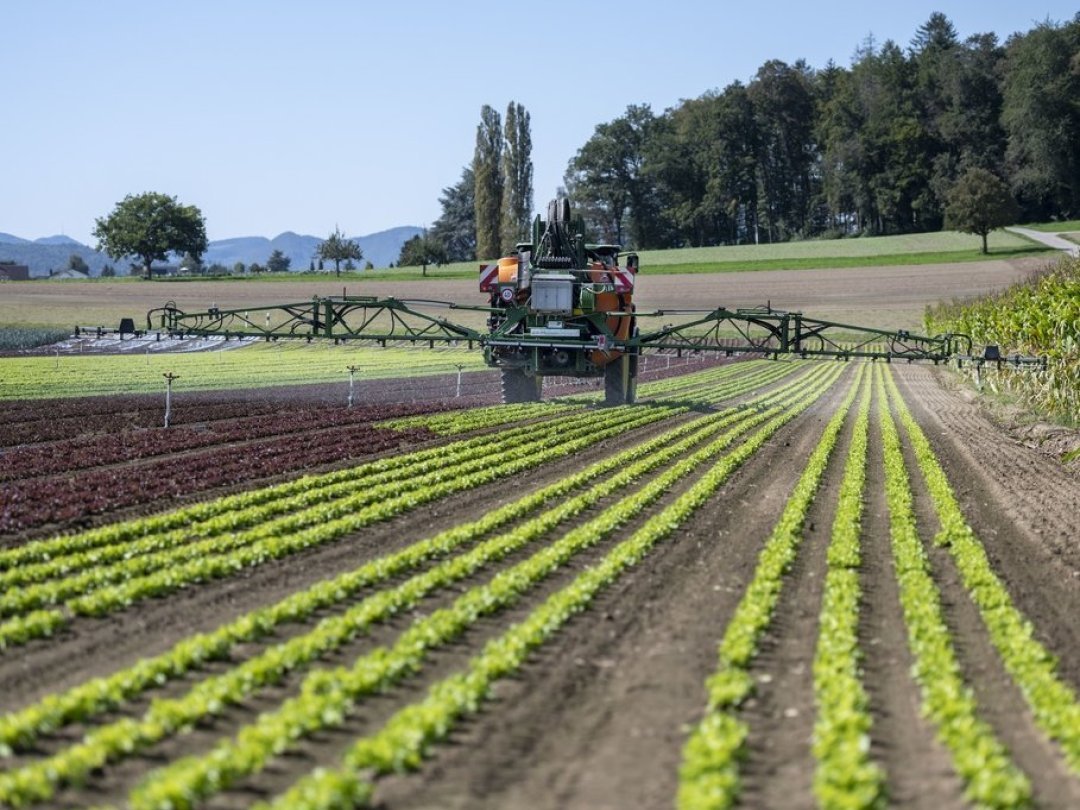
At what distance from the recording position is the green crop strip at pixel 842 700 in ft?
19.6

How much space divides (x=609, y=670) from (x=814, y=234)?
116242 mm

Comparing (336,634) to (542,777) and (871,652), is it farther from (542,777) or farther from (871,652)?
(871,652)

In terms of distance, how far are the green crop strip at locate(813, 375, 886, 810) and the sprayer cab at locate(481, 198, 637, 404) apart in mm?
12911

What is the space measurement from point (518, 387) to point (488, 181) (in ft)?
210

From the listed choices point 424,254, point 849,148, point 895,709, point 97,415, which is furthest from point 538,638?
point 849,148

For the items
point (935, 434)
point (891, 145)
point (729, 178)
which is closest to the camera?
point (935, 434)

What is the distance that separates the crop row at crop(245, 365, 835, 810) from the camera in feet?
19.1

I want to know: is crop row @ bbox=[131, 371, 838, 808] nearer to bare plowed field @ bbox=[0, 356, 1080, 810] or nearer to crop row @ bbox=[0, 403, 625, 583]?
bare plowed field @ bbox=[0, 356, 1080, 810]

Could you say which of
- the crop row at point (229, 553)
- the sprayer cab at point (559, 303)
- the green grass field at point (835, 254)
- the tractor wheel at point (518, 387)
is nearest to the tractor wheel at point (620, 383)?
the sprayer cab at point (559, 303)

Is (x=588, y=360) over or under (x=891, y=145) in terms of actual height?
under

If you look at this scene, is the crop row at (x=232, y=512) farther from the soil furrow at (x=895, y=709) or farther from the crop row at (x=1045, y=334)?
the crop row at (x=1045, y=334)

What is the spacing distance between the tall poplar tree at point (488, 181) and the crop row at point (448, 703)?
262ft

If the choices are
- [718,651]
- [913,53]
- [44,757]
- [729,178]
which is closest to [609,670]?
[718,651]

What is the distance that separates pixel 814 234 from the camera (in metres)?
120
